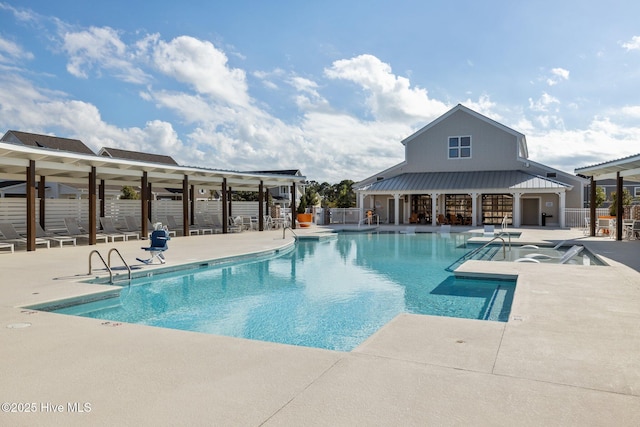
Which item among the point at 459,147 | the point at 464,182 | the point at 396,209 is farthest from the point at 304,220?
the point at 459,147

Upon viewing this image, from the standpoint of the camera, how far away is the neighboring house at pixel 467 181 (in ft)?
87.1

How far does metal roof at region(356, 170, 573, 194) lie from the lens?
25.4 meters

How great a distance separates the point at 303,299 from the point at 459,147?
23.7 metres

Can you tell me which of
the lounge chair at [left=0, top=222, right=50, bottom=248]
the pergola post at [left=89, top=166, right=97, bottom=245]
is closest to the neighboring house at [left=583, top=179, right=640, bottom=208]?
the pergola post at [left=89, top=166, right=97, bottom=245]

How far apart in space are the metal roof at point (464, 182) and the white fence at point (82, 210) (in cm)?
1070

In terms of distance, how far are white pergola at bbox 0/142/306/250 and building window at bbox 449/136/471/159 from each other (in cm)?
1086

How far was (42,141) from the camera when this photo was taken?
113 feet

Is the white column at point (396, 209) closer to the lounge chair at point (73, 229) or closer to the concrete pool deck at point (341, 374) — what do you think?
the lounge chair at point (73, 229)

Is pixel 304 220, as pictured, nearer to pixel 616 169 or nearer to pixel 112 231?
pixel 112 231

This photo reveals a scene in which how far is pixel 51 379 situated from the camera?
351 cm

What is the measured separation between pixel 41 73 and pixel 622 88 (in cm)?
2266

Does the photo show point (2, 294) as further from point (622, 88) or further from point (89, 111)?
point (622, 88)

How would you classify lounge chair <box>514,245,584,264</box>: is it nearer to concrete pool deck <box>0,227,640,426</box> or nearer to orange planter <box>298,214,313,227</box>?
concrete pool deck <box>0,227,640,426</box>

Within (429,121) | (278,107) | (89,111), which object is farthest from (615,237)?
(89,111)
